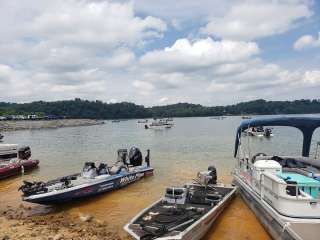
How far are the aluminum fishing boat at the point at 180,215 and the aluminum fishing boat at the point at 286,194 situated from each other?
139cm

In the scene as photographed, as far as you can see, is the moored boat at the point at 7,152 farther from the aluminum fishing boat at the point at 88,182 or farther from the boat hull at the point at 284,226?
the boat hull at the point at 284,226

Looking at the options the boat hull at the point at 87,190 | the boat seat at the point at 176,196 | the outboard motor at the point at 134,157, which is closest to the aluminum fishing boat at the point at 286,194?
the boat seat at the point at 176,196

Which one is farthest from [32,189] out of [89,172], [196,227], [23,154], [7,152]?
[7,152]

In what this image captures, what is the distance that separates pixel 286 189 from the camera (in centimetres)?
1016

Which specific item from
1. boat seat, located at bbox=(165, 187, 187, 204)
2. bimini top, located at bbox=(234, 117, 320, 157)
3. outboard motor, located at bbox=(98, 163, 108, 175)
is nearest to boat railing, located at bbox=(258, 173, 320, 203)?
boat seat, located at bbox=(165, 187, 187, 204)

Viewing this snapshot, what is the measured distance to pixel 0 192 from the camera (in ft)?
64.7

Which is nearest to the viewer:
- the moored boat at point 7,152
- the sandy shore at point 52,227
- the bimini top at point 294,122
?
the sandy shore at point 52,227

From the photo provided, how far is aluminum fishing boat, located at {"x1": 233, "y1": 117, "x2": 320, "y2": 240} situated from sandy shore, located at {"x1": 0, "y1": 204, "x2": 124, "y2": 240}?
5112mm

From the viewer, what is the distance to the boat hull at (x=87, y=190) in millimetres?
14491

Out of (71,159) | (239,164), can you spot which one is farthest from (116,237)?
(71,159)

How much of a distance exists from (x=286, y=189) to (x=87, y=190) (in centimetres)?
944

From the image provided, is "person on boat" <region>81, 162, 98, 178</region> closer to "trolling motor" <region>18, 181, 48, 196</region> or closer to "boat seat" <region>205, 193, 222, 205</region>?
"trolling motor" <region>18, 181, 48, 196</region>

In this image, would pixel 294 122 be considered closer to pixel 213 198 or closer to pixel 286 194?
pixel 213 198

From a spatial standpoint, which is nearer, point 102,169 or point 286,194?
point 286,194
